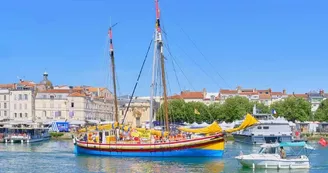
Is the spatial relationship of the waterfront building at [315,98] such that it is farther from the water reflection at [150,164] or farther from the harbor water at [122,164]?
the water reflection at [150,164]

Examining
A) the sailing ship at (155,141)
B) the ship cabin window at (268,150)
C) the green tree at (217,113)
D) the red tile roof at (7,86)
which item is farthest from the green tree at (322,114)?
the ship cabin window at (268,150)

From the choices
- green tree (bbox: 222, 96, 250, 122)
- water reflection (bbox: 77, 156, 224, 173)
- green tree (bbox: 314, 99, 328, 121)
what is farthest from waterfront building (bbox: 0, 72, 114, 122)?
water reflection (bbox: 77, 156, 224, 173)

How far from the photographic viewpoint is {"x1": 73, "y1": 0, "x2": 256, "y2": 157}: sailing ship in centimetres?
6525

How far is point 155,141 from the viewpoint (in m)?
67.6

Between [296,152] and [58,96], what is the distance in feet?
331

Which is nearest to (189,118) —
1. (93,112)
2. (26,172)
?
(93,112)

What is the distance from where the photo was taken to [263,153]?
52188mm

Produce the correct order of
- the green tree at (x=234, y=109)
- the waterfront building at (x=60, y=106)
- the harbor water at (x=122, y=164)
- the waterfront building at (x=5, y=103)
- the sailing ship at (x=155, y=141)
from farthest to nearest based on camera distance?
the waterfront building at (x=60, y=106) → the waterfront building at (x=5, y=103) → the green tree at (x=234, y=109) → the sailing ship at (x=155, y=141) → the harbor water at (x=122, y=164)

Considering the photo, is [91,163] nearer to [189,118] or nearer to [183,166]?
[183,166]

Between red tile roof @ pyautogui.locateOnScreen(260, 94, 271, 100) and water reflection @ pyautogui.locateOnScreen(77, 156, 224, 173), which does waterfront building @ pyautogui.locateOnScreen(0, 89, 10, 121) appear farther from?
water reflection @ pyautogui.locateOnScreen(77, 156, 224, 173)

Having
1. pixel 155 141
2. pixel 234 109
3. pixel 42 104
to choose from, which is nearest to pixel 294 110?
pixel 234 109

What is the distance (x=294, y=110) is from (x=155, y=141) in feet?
264

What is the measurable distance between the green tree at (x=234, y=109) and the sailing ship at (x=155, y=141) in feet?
231

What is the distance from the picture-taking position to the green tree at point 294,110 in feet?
462
